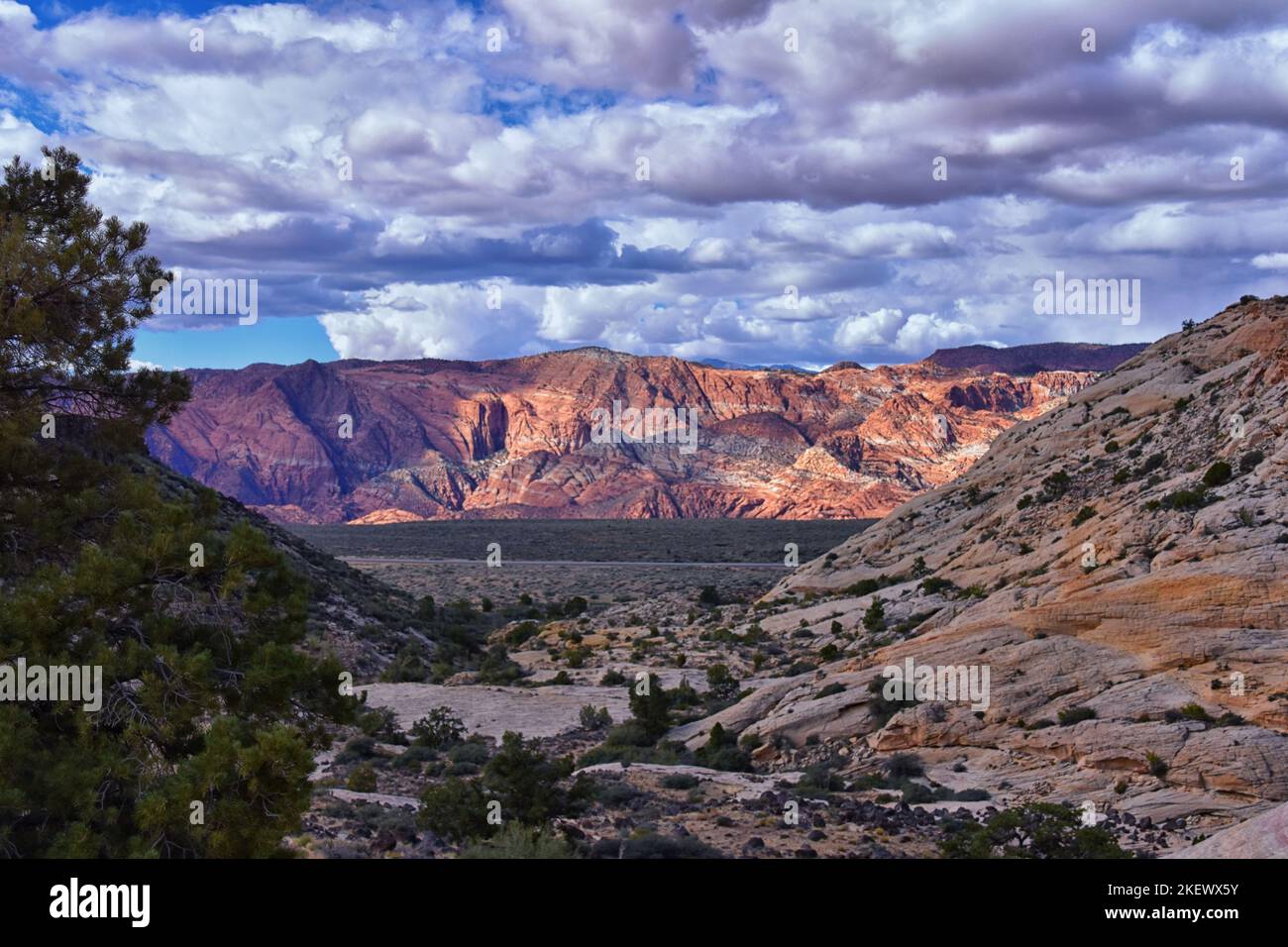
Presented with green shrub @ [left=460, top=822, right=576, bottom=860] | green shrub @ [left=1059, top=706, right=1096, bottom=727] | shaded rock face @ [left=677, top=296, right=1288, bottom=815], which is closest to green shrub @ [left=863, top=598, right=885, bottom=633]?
shaded rock face @ [left=677, top=296, right=1288, bottom=815]

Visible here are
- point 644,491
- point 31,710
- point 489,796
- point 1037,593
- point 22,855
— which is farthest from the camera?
point 644,491

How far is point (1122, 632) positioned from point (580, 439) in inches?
6096

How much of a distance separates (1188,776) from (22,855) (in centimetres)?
1270

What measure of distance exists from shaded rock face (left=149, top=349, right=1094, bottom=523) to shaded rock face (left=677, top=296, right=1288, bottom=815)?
315 ft

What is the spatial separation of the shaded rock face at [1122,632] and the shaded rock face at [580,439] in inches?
3779

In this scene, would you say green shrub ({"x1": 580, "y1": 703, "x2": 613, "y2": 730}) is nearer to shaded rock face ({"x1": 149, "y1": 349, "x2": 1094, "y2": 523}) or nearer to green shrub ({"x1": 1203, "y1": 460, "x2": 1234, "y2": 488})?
green shrub ({"x1": 1203, "y1": 460, "x2": 1234, "y2": 488})

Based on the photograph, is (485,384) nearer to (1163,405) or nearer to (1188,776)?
(1163,405)

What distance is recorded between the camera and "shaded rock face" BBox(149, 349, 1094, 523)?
14125 centimetres

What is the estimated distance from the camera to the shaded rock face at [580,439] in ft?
463

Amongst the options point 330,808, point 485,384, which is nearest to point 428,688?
point 330,808

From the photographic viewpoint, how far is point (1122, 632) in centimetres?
1691

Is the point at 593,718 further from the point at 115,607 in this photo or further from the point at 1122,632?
the point at 115,607
